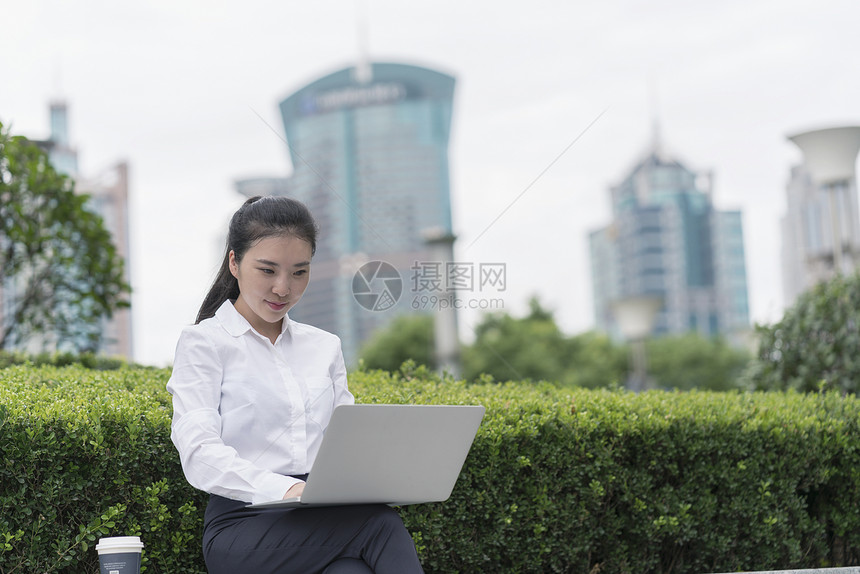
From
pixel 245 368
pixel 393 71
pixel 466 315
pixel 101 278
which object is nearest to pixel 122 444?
pixel 245 368

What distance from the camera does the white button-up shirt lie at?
8.51 ft

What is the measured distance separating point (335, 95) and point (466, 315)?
125m

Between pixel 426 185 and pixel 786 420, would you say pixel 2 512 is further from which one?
pixel 426 185

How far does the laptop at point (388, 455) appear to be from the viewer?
2.45m

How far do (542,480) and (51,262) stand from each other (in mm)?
4768

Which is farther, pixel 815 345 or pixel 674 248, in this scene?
pixel 674 248

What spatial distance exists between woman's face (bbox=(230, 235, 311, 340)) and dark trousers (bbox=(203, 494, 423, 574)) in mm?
605

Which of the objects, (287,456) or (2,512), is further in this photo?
(2,512)

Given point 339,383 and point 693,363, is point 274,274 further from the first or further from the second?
point 693,363

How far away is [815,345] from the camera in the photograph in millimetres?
6754

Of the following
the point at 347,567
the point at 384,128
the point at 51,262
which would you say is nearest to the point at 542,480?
the point at 347,567

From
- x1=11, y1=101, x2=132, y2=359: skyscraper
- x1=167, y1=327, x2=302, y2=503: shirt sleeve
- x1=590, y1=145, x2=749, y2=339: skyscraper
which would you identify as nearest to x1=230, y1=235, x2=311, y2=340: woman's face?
x1=167, y1=327, x2=302, y2=503: shirt sleeve

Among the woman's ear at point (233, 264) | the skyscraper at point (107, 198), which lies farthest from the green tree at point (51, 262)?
the woman's ear at point (233, 264)

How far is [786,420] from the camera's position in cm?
445
